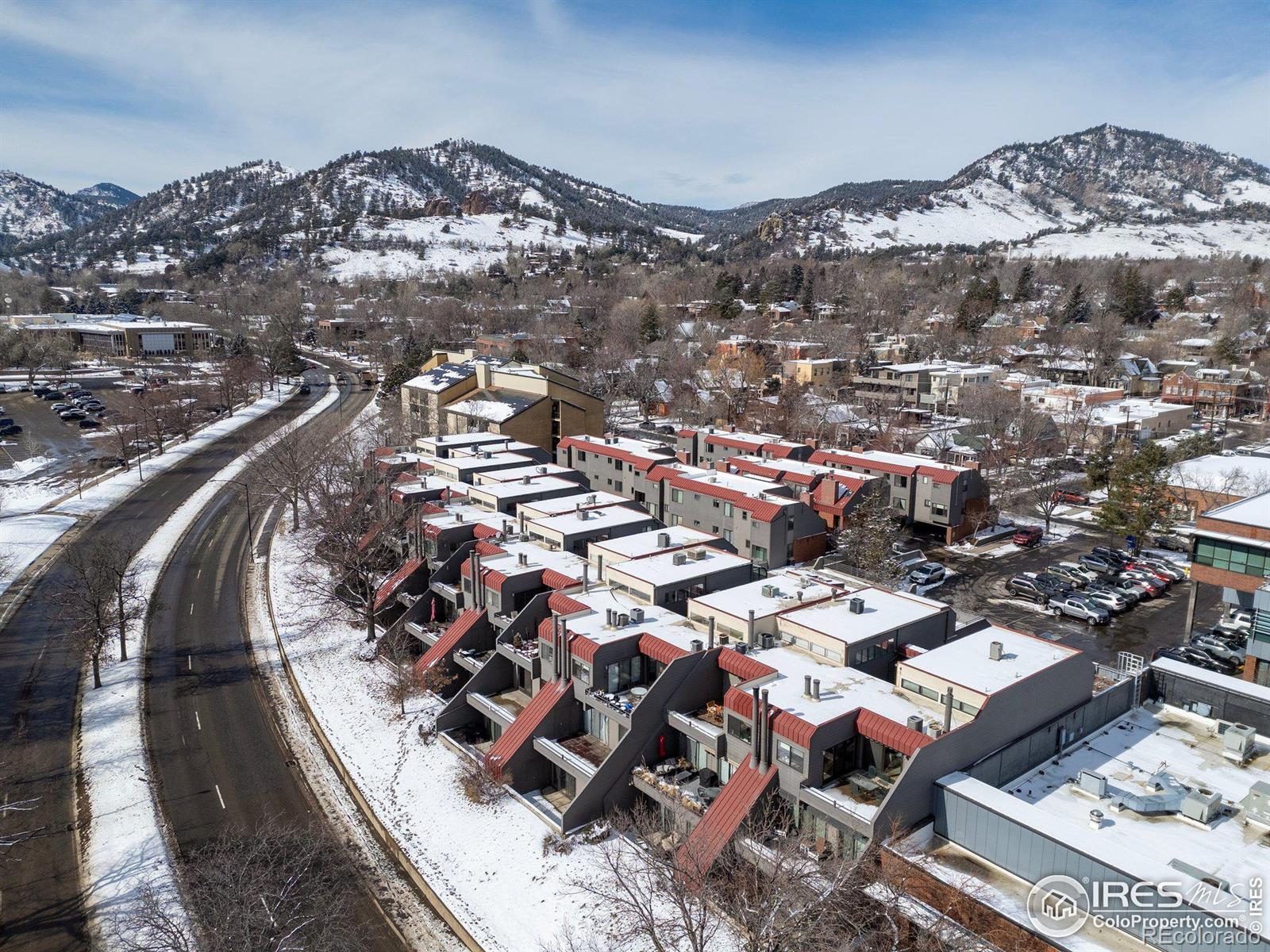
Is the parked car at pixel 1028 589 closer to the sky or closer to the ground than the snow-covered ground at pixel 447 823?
closer to the sky

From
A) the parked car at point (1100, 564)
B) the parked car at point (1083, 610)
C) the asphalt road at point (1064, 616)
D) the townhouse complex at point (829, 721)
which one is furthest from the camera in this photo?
the parked car at point (1100, 564)

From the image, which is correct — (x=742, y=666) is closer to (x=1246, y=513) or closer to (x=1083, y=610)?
A: (x=1083, y=610)

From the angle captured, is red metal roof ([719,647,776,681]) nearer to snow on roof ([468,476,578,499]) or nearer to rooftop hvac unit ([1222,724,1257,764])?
rooftop hvac unit ([1222,724,1257,764])

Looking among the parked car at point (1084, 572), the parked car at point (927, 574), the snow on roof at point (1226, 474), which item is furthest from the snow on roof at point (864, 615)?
the snow on roof at point (1226, 474)

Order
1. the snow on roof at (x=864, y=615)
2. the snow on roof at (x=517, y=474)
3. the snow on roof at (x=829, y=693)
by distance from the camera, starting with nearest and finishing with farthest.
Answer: the snow on roof at (x=829, y=693) < the snow on roof at (x=864, y=615) < the snow on roof at (x=517, y=474)

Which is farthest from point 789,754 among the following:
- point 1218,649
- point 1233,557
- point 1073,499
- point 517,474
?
point 1073,499

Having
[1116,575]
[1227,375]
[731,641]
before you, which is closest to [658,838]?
[731,641]

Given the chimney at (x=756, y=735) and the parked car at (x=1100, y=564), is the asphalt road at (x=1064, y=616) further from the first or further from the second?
the chimney at (x=756, y=735)
